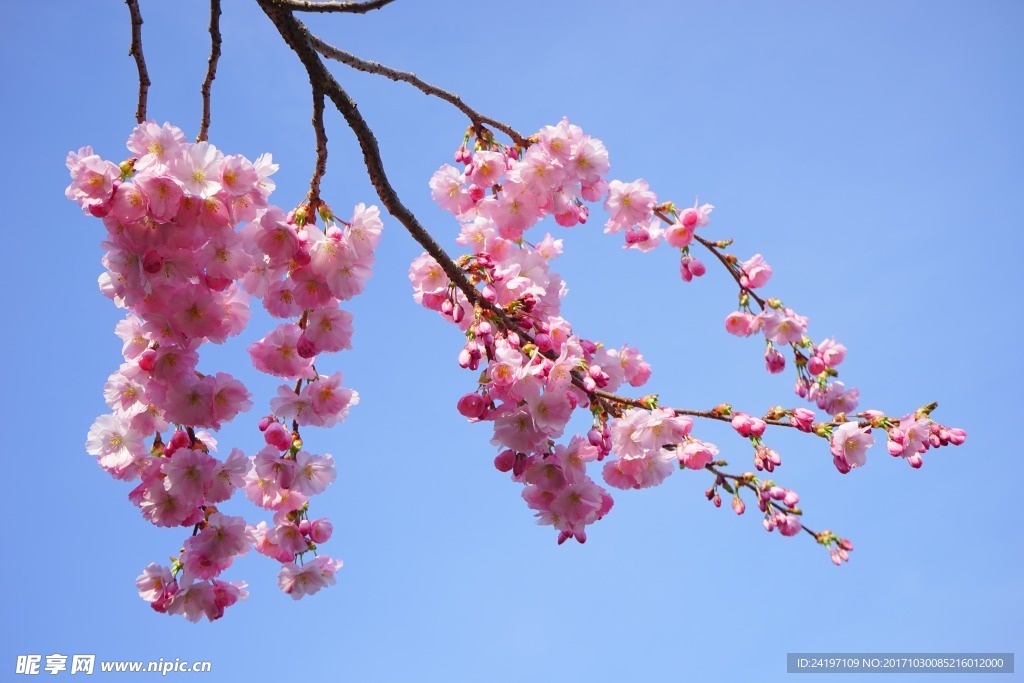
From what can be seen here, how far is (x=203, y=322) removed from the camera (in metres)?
2.40

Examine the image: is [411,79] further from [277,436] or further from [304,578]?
[304,578]

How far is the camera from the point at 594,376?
248cm

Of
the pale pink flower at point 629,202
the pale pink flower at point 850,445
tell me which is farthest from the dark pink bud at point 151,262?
the pale pink flower at point 850,445

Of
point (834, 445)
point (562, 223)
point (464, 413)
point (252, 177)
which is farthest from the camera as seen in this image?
point (562, 223)

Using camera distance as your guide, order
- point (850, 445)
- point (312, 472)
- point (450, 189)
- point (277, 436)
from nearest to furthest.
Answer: point (277, 436) < point (312, 472) < point (850, 445) < point (450, 189)

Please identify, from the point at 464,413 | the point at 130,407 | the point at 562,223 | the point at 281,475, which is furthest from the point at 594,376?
the point at 130,407

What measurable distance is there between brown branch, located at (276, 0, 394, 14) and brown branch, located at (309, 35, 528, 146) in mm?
113

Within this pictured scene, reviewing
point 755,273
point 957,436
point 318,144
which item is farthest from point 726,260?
point 318,144

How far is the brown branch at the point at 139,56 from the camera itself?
2.54 metres

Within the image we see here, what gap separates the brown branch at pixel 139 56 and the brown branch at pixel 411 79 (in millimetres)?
650

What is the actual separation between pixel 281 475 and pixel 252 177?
1.08m

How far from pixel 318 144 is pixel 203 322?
73 centimetres

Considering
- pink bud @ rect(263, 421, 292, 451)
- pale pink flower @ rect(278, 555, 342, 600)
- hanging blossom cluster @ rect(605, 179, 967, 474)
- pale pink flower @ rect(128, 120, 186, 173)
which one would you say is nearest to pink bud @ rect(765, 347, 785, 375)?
hanging blossom cluster @ rect(605, 179, 967, 474)

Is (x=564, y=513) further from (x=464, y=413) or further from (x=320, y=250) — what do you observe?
(x=320, y=250)
